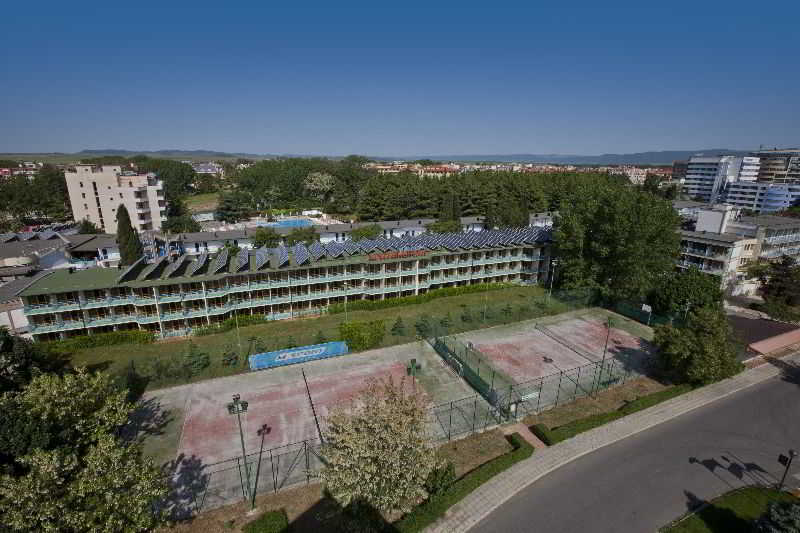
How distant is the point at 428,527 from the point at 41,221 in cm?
13562

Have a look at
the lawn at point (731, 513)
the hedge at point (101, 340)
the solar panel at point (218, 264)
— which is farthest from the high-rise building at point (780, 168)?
the hedge at point (101, 340)

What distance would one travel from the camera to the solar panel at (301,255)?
50472 mm

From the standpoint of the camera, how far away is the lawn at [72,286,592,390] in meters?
37.6

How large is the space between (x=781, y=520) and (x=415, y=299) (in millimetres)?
40990

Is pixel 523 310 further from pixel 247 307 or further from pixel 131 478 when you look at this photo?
pixel 131 478

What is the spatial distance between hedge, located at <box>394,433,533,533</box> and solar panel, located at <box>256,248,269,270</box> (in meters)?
34.4

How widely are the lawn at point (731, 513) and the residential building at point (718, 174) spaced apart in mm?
173044

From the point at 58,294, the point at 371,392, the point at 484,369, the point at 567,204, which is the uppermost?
the point at 567,204

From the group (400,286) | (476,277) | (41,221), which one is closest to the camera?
(400,286)

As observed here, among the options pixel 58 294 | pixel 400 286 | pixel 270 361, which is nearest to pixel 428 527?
pixel 270 361

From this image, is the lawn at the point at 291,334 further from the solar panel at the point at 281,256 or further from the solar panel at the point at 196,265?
the solar panel at the point at 196,265

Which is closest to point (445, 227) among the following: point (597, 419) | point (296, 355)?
point (296, 355)

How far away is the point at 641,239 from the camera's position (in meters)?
50.2

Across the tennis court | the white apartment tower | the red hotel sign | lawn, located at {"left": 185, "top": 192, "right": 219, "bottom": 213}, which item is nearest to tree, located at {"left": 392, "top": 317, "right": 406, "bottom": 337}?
the tennis court
